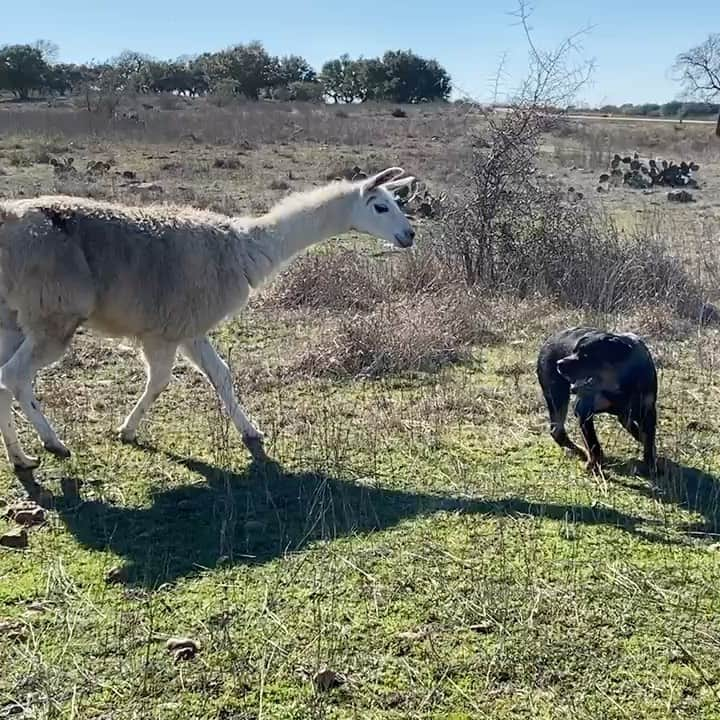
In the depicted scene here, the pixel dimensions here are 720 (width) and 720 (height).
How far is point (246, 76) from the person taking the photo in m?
59.5

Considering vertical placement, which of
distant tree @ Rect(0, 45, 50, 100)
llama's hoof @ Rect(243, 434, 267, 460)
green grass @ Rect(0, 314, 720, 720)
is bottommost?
green grass @ Rect(0, 314, 720, 720)

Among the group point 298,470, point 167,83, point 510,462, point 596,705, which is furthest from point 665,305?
point 167,83

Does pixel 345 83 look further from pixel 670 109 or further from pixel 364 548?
pixel 364 548

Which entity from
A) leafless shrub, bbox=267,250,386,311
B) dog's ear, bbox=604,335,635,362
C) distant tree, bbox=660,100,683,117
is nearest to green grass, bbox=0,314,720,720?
dog's ear, bbox=604,335,635,362

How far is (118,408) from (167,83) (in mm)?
60507

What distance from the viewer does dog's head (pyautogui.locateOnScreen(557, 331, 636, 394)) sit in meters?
5.30

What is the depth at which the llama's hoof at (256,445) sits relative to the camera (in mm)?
5641

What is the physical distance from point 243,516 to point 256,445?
1.07m

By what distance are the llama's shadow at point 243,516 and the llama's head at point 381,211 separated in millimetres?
2377

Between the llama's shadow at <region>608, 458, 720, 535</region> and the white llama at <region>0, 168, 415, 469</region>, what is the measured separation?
7.44ft

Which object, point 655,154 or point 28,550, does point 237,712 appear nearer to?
point 28,550

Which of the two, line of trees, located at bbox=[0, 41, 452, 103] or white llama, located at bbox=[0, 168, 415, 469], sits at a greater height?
line of trees, located at bbox=[0, 41, 452, 103]

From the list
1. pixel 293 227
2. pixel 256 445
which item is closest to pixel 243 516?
pixel 256 445

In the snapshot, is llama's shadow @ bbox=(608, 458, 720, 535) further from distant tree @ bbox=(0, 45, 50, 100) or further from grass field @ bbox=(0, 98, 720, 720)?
distant tree @ bbox=(0, 45, 50, 100)
